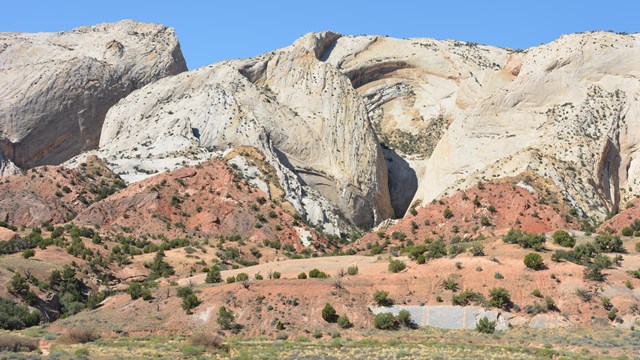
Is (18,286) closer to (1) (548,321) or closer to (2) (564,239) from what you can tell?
(1) (548,321)

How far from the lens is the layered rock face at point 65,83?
11781 centimetres

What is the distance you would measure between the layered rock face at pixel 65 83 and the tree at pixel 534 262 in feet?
220

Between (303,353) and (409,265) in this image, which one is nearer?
(303,353)

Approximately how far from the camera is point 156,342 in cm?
4741

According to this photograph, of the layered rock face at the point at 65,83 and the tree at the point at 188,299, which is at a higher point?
the layered rock face at the point at 65,83

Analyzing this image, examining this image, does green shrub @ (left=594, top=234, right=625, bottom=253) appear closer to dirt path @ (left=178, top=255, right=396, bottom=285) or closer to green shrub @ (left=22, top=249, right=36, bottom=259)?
dirt path @ (left=178, top=255, right=396, bottom=285)

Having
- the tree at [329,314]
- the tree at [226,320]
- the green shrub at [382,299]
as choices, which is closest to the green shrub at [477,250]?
the green shrub at [382,299]

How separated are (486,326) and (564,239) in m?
13.3

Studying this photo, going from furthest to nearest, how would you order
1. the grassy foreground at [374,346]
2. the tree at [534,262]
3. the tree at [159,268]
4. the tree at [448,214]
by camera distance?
the tree at [448,214], the tree at [159,268], the tree at [534,262], the grassy foreground at [374,346]

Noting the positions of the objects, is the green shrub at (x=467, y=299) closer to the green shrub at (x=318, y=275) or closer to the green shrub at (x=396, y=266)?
the green shrub at (x=396, y=266)

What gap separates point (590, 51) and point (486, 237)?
36.9m

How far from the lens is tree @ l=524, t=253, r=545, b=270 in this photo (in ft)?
185

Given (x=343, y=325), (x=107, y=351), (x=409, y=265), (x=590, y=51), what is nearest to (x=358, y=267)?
(x=409, y=265)

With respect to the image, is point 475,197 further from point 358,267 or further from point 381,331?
point 381,331
